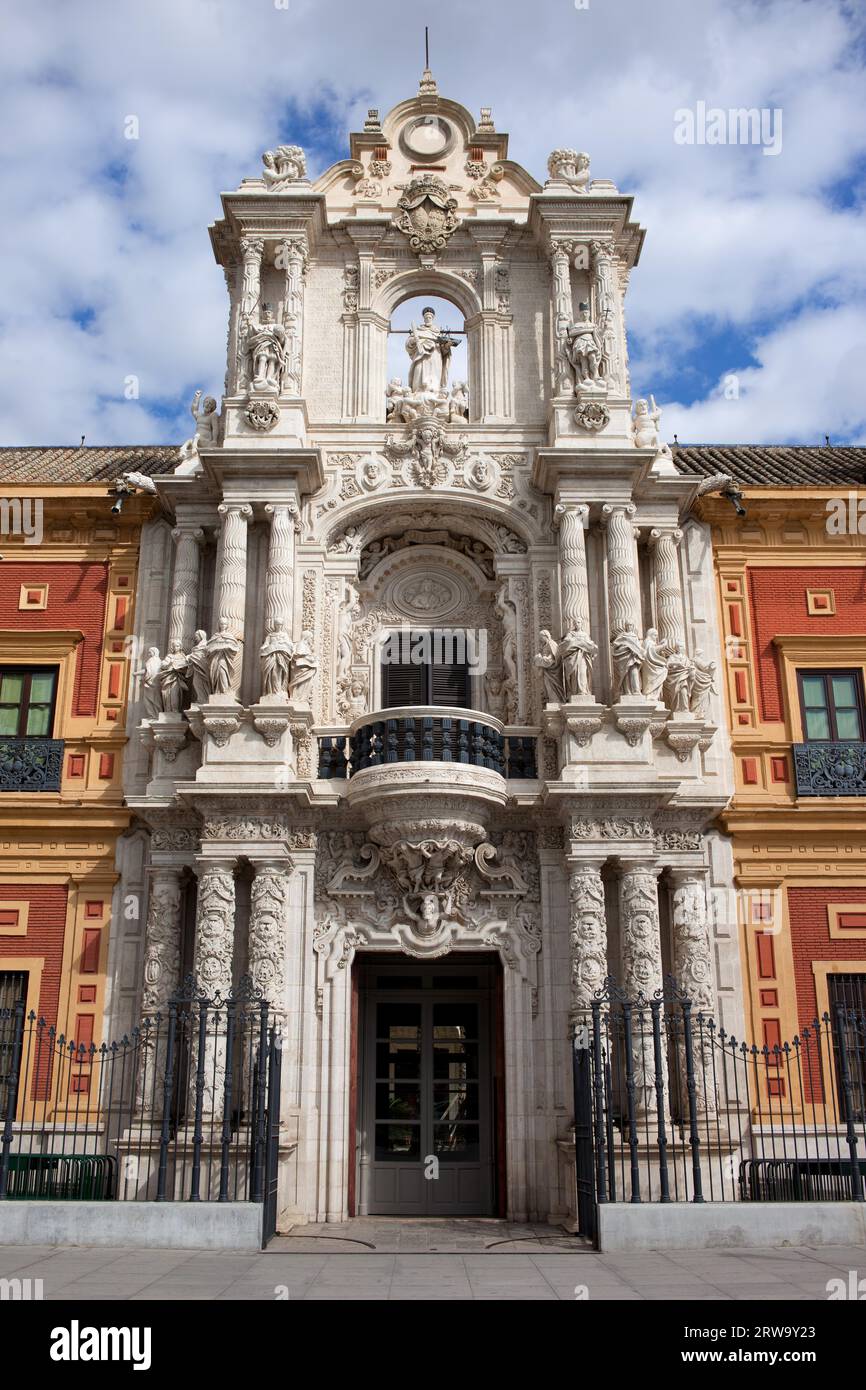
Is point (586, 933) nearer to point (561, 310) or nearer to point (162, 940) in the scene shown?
point (162, 940)

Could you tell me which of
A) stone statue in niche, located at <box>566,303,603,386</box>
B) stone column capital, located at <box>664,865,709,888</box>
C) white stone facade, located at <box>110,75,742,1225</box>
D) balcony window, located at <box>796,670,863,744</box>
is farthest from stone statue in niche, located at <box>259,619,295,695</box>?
balcony window, located at <box>796,670,863,744</box>

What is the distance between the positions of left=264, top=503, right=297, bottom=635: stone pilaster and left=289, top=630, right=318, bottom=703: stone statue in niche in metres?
0.41

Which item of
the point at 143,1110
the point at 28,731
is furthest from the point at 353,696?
the point at 143,1110

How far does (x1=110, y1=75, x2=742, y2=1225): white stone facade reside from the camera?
57.9 ft

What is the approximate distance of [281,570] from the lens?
19.1 meters

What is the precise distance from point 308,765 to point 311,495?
4514mm

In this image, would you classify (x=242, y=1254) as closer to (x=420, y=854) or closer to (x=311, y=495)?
(x=420, y=854)

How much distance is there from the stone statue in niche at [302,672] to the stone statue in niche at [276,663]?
11 centimetres

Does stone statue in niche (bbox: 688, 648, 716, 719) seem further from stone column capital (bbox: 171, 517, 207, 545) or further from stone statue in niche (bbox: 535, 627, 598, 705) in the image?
stone column capital (bbox: 171, 517, 207, 545)

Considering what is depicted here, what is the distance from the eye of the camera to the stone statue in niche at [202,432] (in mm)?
20422

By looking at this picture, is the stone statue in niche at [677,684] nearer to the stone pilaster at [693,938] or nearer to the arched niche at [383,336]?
the stone pilaster at [693,938]

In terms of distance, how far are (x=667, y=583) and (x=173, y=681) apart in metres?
7.86

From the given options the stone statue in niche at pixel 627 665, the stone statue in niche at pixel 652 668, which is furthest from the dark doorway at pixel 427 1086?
the stone statue in niche at pixel 652 668
